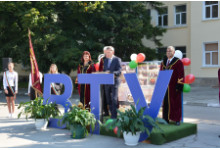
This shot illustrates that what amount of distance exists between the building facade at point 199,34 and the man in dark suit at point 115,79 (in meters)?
15.7

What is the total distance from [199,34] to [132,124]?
66.1 ft

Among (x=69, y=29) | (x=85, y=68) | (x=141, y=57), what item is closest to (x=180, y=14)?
(x=69, y=29)

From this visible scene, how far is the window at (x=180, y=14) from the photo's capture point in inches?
1017

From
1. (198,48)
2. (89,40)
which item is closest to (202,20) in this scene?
(198,48)

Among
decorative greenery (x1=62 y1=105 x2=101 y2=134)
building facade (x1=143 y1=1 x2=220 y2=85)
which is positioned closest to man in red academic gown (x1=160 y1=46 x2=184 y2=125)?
decorative greenery (x1=62 y1=105 x2=101 y2=134)

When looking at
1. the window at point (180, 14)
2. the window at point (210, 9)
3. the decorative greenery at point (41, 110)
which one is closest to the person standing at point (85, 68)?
the decorative greenery at point (41, 110)

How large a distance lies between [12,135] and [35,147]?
4.89 ft

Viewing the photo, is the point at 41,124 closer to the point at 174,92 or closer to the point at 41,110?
the point at 41,110

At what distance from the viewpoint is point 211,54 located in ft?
77.3

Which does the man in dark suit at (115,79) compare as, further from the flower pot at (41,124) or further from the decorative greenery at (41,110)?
the flower pot at (41,124)

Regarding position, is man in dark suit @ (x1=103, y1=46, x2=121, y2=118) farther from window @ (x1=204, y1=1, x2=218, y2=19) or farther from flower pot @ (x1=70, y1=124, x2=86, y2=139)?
window @ (x1=204, y1=1, x2=218, y2=19)

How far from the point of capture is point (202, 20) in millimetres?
23906

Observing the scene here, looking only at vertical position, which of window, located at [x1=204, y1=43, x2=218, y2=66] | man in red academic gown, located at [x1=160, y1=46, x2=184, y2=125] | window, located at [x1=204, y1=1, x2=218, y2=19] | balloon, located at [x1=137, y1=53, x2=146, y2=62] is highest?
window, located at [x1=204, y1=1, x2=218, y2=19]

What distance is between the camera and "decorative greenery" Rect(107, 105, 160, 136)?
565 centimetres
